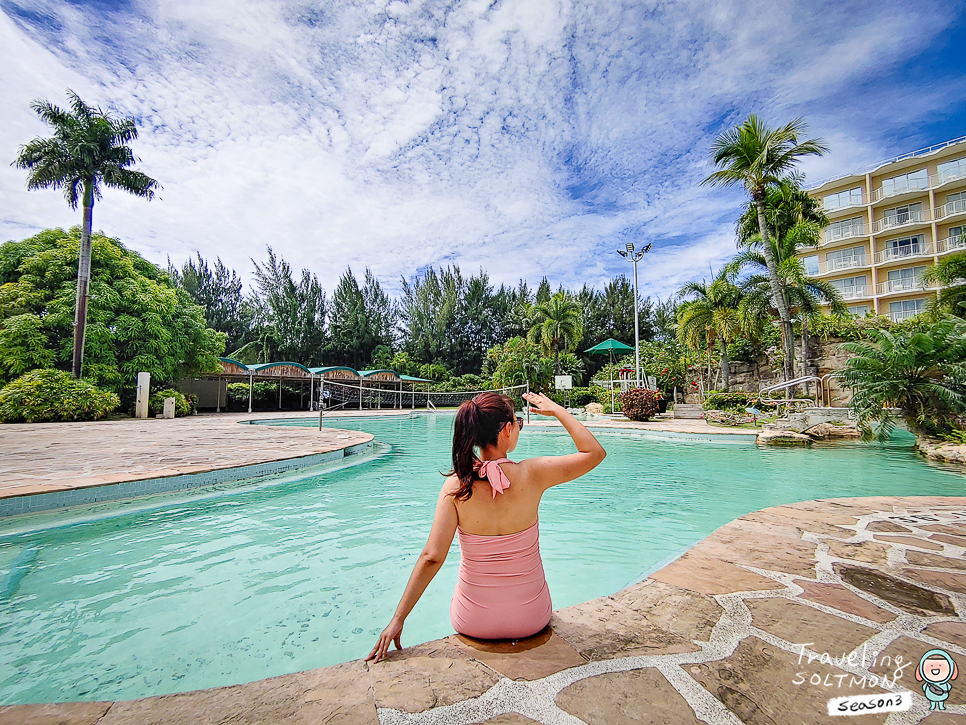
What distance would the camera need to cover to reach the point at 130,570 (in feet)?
11.1

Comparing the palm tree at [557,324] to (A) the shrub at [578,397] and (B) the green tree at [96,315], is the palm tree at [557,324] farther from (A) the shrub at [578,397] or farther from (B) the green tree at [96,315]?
(B) the green tree at [96,315]

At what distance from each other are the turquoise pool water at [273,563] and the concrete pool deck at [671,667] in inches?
43.1

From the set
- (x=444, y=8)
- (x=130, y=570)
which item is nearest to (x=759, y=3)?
(x=444, y=8)

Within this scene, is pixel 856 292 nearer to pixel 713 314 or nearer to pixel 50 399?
pixel 713 314

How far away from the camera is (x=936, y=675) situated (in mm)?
1495

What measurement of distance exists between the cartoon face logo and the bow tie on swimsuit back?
57.4 inches

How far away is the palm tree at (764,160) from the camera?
592 inches

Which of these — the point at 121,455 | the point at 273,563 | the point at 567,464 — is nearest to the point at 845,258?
the point at 567,464

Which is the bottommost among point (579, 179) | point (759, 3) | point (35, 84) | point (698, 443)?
point (698, 443)

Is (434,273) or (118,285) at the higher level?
(434,273)

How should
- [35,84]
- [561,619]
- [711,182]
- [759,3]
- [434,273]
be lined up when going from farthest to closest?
[434,273], [711,182], [35,84], [759,3], [561,619]

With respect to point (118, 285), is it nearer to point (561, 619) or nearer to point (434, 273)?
point (561, 619)

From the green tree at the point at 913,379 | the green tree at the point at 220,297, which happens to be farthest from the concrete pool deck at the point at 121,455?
the green tree at the point at 220,297

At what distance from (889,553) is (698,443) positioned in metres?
8.75
